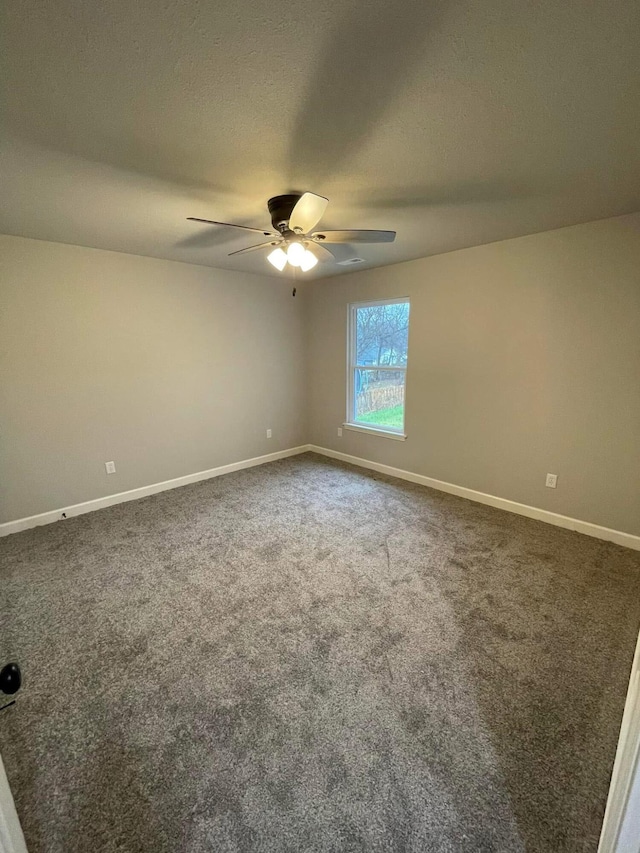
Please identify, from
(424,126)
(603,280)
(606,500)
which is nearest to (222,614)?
(424,126)

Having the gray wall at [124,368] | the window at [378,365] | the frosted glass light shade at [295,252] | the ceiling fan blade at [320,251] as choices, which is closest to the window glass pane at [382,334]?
the window at [378,365]

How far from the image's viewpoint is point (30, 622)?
1.92 meters

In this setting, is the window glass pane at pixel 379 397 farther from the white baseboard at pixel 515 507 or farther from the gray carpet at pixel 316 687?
the gray carpet at pixel 316 687

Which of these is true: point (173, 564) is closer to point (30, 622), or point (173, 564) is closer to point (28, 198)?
point (30, 622)

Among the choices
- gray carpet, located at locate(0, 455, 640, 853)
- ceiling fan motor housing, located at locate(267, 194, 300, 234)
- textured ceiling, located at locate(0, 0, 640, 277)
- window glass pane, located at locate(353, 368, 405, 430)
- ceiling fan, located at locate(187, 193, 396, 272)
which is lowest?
gray carpet, located at locate(0, 455, 640, 853)

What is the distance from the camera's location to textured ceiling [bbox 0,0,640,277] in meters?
0.91

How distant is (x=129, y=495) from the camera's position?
11.2ft

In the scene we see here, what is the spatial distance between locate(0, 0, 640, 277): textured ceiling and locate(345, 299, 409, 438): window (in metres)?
1.69

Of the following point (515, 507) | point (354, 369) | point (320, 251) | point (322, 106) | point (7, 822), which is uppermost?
point (322, 106)

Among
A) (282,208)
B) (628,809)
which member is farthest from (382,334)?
(628,809)

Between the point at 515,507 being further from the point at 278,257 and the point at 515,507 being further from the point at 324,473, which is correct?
the point at 278,257

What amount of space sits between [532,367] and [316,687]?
2.72 m

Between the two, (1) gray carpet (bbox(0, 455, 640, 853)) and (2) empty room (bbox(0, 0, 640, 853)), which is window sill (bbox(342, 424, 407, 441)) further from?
(1) gray carpet (bbox(0, 455, 640, 853))

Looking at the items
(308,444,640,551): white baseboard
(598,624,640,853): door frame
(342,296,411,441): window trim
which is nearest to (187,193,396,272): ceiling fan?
(342,296,411,441): window trim
